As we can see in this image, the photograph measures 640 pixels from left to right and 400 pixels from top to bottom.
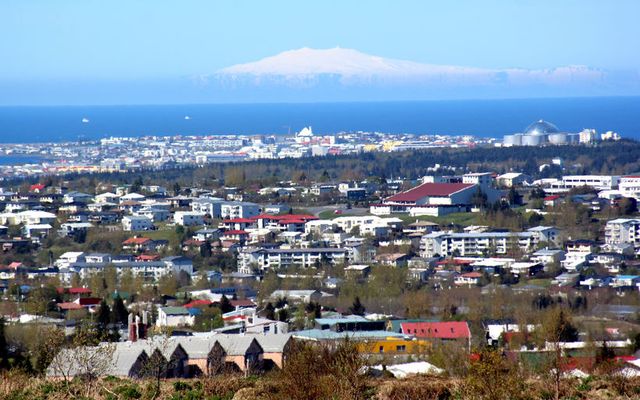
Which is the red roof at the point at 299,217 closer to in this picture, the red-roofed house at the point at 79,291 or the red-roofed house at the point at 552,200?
the red-roofed house at the point at 552,200

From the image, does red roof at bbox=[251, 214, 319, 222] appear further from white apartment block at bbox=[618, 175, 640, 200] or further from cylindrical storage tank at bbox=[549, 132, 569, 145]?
cylindrical storage tank at bbox=[549, 132, 569, 145]

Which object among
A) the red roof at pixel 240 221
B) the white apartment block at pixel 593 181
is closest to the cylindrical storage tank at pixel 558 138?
the white apartment block at pixel 593 181

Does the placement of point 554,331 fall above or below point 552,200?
above

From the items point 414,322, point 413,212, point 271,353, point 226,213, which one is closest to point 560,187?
point 413,212

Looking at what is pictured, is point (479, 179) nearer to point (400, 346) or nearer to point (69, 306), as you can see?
point (69, 306)

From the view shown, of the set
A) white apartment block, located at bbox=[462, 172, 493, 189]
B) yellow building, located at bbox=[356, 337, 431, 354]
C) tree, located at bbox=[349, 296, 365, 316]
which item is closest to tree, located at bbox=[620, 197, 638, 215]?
white apartment block, located at bbox=[462, 172, 493, 189]

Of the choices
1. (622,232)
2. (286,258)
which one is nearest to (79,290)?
(286,258)
